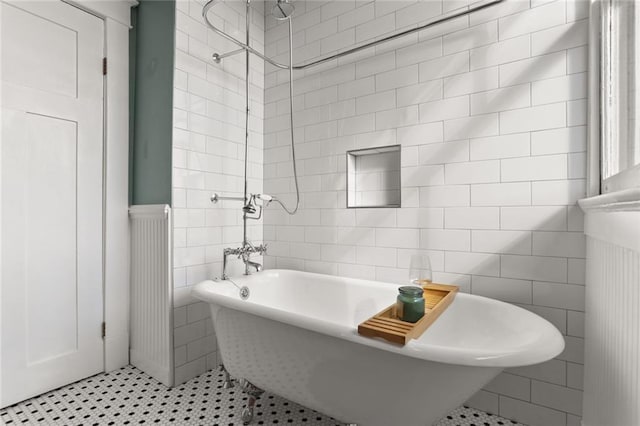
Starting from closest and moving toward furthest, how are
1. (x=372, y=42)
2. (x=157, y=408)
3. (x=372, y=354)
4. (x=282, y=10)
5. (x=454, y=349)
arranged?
1. (x=454, y=349)
2. (x=372, y=354)
3. (x=157, y=408)
4. (x=282, y=10)
5. (x=372, y=42)

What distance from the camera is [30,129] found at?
6.00 feet

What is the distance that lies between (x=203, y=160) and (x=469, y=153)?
160 centimetres

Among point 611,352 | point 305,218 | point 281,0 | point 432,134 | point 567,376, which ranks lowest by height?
point 567,376

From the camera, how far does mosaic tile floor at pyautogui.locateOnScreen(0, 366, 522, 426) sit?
164 cm

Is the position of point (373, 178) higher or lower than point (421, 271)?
higher

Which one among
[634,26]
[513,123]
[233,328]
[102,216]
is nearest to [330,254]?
[233,328]

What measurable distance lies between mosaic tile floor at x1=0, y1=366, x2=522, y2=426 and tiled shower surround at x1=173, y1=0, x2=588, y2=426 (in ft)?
0.60

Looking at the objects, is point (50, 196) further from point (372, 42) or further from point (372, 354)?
point (372, 42)

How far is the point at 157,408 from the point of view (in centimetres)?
174

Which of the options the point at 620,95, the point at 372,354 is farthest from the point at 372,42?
the point at 372,354

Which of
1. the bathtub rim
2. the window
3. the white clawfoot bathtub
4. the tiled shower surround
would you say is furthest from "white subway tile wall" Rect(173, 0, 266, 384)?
the window

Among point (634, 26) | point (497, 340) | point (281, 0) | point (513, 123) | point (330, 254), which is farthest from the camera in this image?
point (330, 254)

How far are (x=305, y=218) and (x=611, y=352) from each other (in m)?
1.74

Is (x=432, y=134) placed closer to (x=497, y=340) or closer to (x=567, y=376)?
(x=497, y=340)
